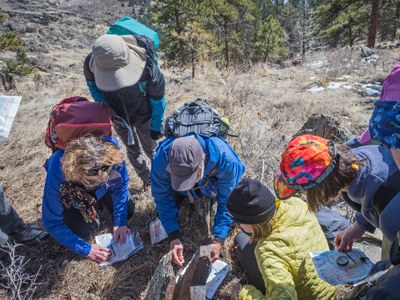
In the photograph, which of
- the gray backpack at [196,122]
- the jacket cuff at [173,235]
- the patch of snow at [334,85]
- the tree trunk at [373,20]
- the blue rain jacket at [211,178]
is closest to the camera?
the blue rain jacket at [211,178]

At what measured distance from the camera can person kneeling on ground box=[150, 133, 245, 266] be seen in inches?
72.5

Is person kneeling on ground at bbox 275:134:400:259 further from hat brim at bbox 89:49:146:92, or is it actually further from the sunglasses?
hat brim at bbox 89:49:146:92

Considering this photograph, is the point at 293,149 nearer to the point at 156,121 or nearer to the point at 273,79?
the point at 156,121

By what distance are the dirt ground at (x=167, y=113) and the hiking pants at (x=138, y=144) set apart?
0.27 metres

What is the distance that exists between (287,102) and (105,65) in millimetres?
3511

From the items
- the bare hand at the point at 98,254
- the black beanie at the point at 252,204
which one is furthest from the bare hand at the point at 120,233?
the black beanie at the point at 252,204

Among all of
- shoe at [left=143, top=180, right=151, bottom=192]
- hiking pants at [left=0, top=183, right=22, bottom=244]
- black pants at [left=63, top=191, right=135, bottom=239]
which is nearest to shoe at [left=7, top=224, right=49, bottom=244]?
hiking pants at [left=0, top=183, right=22, bottom=244]

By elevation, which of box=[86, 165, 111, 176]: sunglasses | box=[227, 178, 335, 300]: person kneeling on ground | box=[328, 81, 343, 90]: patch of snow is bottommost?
box=[227, 178, 335, 300]: person kneeling on ground

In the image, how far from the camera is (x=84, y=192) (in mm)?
2408

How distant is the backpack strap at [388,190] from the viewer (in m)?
1.32

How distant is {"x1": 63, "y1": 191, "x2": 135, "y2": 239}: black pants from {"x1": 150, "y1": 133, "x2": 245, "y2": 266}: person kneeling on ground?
2.10ft

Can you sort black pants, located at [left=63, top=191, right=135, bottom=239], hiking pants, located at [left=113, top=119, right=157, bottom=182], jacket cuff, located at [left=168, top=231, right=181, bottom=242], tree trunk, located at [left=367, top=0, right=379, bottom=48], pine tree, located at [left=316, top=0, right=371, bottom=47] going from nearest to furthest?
1. jacket cuff, located at [left=168, top=231, right=181, bottom=242]
2. black pants, located at [left=63, top=191, right=135, bottom=239]
3. hiking pants, located at [left=113, top=119, right=157, bottom=182]
4. tree trunk, located at [left=367, top=0, right=379, bottom=48]
5. pine tree, located at [left=316, top=0, right=371, bottom=47]

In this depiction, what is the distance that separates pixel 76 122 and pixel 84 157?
29cm

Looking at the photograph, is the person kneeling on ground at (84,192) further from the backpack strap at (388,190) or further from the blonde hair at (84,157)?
the backpack strap at (388,190)
